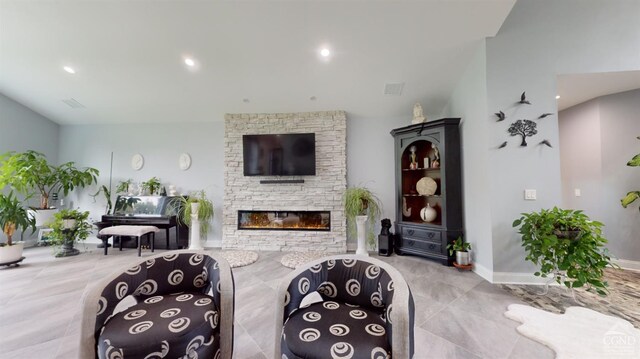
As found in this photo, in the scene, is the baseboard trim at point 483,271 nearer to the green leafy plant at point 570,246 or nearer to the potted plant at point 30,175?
the green leafy plant at point 570,246

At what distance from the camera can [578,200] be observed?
3.54 metres

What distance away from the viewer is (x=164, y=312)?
1253 mm

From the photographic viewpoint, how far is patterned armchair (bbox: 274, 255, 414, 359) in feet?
3.34

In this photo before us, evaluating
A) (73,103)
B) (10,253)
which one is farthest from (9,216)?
(73,103)

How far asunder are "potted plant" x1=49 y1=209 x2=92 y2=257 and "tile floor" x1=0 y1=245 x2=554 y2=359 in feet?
1.60

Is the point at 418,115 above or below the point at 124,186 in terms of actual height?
above

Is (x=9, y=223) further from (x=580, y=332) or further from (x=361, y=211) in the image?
(x=580, y=332)

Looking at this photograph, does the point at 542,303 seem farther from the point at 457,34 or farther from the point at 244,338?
the point at 457,34

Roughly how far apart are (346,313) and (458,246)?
2.59 meters

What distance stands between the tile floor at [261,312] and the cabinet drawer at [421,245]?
0.65 ft

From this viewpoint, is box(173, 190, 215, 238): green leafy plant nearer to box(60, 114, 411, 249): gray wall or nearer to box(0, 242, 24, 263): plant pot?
box(60, 114, 411, 249): gray wall

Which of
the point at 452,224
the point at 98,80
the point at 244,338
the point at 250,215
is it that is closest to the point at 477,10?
the point at 452,224

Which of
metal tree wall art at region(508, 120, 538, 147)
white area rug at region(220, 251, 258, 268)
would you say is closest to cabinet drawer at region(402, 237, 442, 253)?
metal tree wall art at region(508, 120, 538, 147)

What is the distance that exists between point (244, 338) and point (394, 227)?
3.11 m
